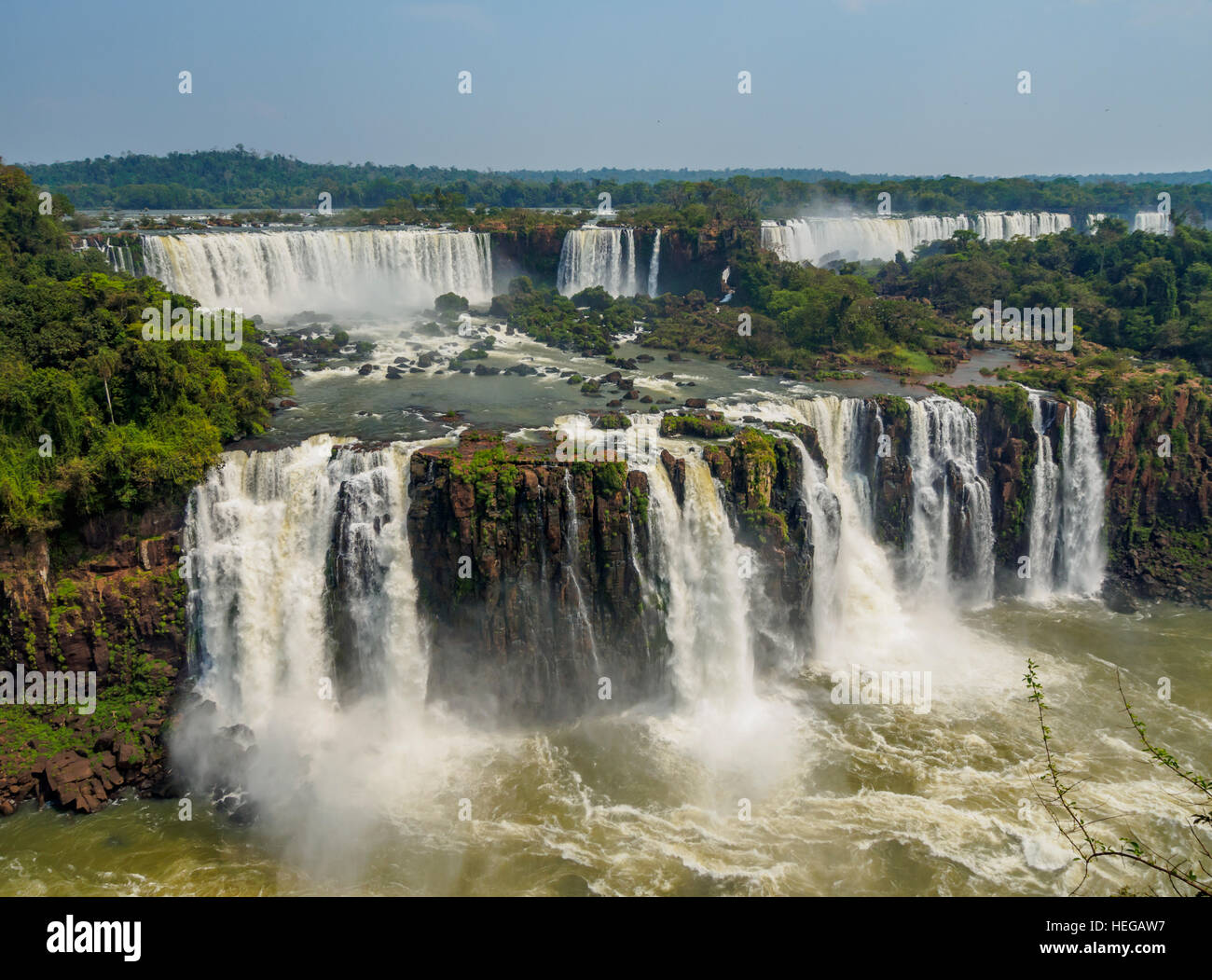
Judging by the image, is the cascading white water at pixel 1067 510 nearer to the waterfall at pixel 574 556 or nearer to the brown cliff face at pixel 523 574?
the brown cliff face at pixel 523 574

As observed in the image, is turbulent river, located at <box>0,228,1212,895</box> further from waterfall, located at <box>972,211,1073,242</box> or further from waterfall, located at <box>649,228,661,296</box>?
waterfall, located at <box>972,211,1073,242</box>

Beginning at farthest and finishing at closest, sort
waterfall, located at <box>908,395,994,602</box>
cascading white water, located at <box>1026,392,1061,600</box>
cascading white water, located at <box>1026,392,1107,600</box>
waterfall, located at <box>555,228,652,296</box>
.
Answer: waterfall, located at <box>555,228,652,296</box> → cascading white water, located at <box>1026,392,1107,600</box> → cascading white water, located at <box>1026,392,1061,600</box> → waterfall, located at <box>908,395,994,602</box>

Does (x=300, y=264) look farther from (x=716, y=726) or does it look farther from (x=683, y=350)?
(x=716, y=726)

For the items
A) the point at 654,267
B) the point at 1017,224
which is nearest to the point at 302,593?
the point at 654,267

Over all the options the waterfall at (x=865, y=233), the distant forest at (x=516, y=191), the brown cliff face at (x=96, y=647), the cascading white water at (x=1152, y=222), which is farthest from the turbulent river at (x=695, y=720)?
the cascading white water at (x=1152, y=222)

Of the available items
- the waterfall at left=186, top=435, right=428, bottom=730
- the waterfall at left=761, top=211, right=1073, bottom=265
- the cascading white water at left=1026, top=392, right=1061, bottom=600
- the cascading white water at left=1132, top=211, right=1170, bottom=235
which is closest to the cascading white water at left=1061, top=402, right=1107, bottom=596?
the cascading white water at left=1026, top=392, right=1061, bottom=600
